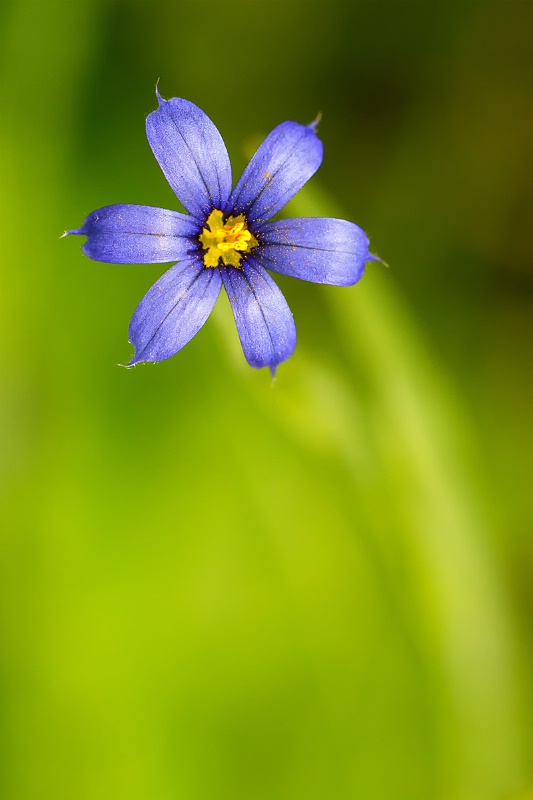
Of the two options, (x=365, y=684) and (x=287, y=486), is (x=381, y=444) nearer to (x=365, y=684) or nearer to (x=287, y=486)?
(x=287, y=486)

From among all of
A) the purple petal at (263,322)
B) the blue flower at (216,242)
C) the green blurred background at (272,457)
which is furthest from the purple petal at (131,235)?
the green blurred background at (272,457)

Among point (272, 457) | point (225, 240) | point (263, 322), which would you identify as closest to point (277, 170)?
point (225, 240)

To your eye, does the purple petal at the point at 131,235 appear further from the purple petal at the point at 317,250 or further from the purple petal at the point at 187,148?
the purple petal at the point at 317,250

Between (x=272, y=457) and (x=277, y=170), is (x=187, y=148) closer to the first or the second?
(x=277, y=170)

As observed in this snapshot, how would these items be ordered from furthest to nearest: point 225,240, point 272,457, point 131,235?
point 272,457, point 225,240, point 131,235

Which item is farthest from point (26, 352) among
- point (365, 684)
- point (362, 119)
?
point (365, 684)

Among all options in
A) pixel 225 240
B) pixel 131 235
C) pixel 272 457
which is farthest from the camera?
pixel 272 457
